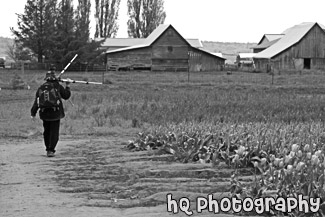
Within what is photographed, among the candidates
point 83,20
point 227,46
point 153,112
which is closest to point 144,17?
point 83,20

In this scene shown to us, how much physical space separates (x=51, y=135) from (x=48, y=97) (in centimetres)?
72

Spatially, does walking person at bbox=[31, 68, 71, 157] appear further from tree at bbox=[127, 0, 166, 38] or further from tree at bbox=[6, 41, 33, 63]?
tree at bbox=[127, 0, 166, 38]

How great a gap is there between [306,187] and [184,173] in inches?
119

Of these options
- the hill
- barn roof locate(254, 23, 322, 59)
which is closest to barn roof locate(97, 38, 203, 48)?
barn roof locate(254, 23, 322, 59)

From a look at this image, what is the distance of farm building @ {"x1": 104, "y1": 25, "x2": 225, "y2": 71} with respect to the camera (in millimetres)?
69375

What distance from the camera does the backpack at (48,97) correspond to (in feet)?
41.4

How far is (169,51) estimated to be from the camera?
70.8 metres

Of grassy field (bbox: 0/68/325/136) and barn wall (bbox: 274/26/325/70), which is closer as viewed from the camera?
grassy field (bbox: 0/68/325/136)

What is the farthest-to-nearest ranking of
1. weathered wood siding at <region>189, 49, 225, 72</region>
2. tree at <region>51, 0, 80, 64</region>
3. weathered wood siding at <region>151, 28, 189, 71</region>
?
weathered wood siding at <region>189, 49, 225, 72</region> → weathered wood siding at <region>151, 28, 189, 71</region> → tree at <region>51, 0, 80, 64</region>

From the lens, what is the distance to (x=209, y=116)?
18.3 meters

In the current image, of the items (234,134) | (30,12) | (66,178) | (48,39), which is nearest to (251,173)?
(234,134)

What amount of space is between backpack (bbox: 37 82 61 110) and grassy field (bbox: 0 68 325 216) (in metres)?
1.65

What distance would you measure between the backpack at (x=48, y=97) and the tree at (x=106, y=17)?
6818 cm

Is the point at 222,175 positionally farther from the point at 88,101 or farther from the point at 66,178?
the point at 88,101
